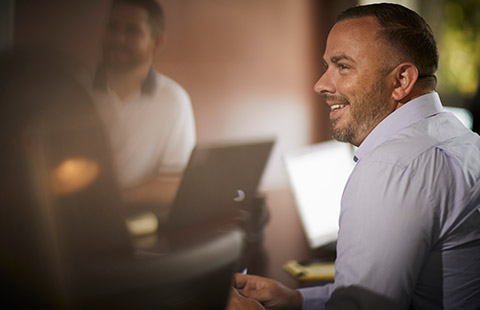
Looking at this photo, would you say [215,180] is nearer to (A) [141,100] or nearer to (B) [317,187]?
(B) [317,187]

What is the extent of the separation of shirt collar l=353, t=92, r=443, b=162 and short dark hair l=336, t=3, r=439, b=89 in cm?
6

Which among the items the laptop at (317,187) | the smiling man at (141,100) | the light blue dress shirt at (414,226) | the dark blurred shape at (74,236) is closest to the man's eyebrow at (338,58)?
the light blue dress shirt at (414,226)

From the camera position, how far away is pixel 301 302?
107 centimetres

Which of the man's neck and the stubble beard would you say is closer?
the stubble beard

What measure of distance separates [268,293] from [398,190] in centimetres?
45

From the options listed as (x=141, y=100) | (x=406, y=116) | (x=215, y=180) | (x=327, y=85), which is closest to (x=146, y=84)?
(x=141, y=100)

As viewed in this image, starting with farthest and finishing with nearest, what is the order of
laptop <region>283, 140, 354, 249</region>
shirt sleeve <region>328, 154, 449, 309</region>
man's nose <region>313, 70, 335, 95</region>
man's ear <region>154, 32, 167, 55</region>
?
man's ear <region>154, 32, 167, 55</region> < laptop <region>283, 140, 354, 249</region> < man's nose <region>313, 70, 335, 95</region> < shirt sleeve <region>328, 154, 449, 309</region>

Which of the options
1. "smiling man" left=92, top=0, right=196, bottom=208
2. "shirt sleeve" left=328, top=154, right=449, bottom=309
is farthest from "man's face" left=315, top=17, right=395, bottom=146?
"smiling man" left=92, top=0, right=196, bottom=208

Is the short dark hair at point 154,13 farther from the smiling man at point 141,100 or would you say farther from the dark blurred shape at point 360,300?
the dark blurred shape at point 360,300

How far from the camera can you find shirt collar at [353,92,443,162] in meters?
0.98

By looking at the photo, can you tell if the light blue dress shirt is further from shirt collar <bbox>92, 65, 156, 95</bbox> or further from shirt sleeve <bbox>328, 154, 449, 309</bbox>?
shirt collar <bbox>92, 65, 156, 95</bbox>

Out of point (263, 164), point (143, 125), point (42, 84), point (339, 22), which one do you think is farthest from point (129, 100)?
point (42, 84)

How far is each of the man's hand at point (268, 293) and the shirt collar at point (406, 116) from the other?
0.45 m

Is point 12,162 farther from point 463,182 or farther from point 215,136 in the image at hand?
point 215,136
